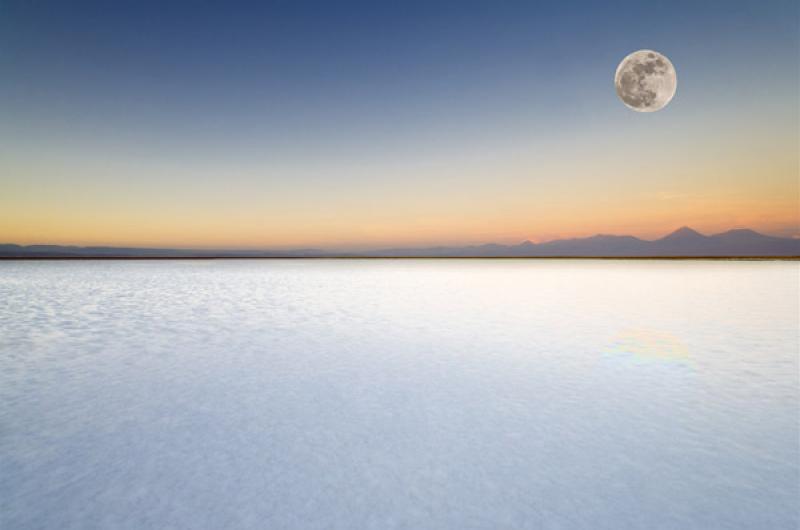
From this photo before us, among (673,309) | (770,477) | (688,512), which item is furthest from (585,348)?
(673,309)

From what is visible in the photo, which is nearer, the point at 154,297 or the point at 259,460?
the point at 259,460

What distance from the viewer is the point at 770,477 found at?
3344 millimetres

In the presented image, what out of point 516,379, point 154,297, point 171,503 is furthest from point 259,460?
point 154,297

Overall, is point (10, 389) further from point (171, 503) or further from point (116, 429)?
point (171, 503)

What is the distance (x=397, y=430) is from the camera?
14.2ft

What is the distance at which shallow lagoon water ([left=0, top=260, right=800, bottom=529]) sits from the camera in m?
2.95

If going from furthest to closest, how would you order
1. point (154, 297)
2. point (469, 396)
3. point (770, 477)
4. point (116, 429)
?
point (154, 297) → point (469, 396) → point (116, 429) → point (770, 477)

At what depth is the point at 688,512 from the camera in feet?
9.53

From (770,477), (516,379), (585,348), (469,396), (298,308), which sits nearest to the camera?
(770,477)

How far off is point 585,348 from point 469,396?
3701 millimetres

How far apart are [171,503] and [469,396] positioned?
11.1 ft

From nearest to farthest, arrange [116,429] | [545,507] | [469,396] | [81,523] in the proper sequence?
1. [81,523]
2. [545,507]
3. [116,429]
4. [469,396]

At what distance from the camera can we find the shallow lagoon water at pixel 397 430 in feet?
9.67

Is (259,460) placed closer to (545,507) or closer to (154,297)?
(545,507)
